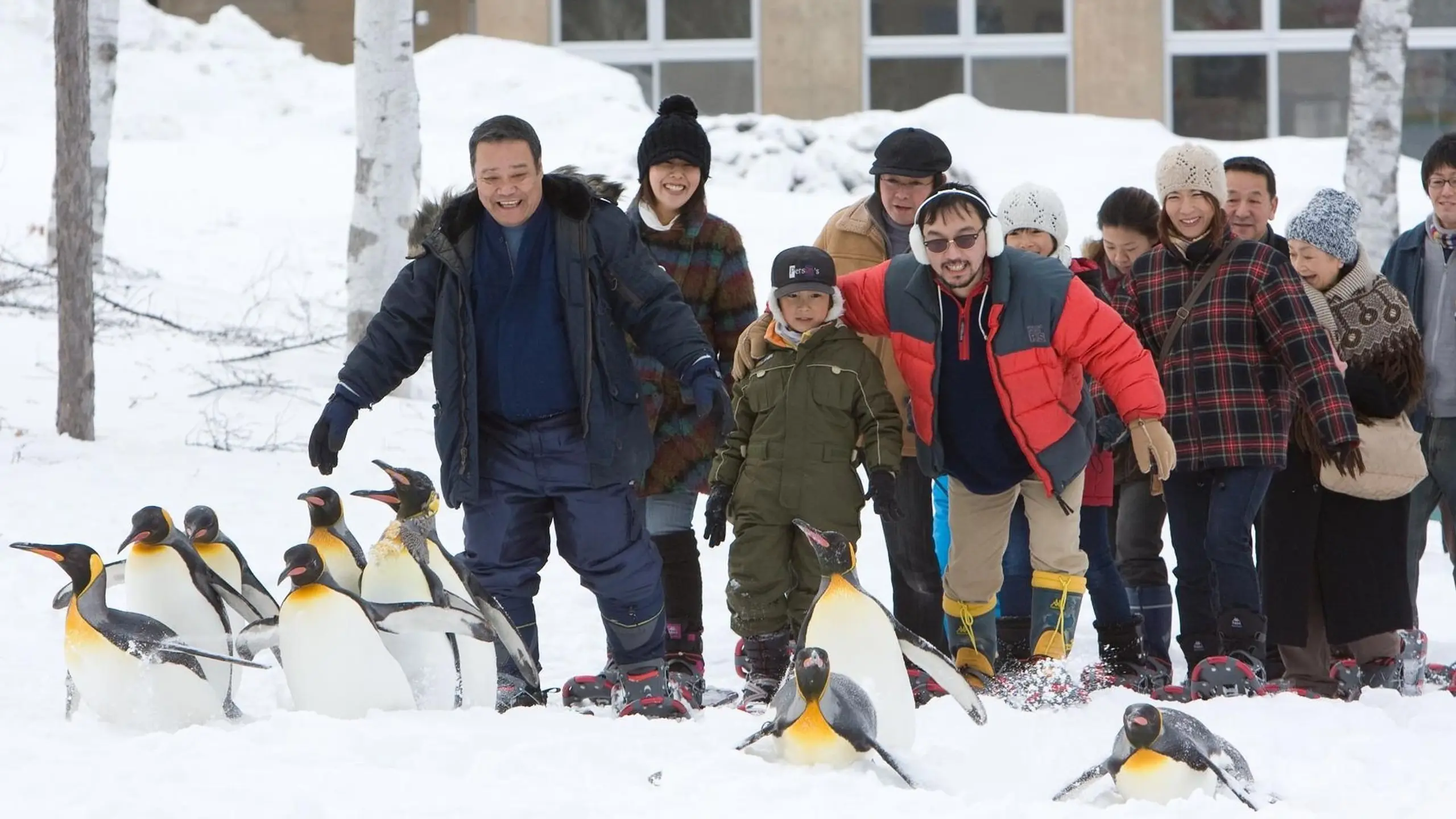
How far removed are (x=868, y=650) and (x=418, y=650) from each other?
1316 millimetres

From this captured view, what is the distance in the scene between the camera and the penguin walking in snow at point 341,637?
4.51 m

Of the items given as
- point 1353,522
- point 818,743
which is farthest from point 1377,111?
point 818,743

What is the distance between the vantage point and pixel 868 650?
4.52 meters

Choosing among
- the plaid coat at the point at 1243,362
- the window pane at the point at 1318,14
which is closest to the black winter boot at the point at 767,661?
the plaid coat at the point at 1243,362

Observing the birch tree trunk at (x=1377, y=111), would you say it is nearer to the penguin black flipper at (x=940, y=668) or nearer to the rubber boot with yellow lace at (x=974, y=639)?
the rubber boot with yellow lace at (x=974, y=639)

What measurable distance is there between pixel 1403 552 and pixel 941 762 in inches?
93.2

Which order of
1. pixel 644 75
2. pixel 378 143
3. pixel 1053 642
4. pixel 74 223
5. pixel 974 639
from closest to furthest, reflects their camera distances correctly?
pixel 1053 642
pixel 974 639
pixel 74 223
pixel 378 143
pixel 644 75

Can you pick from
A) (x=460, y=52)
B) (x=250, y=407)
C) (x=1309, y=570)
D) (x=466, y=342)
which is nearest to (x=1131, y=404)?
(x=1309, y=570)

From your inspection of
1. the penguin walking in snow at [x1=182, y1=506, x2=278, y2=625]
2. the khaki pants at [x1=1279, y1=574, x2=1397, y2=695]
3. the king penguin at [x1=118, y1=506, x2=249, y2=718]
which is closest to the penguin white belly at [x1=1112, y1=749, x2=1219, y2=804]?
the khaki pants at [x1=1279, y1=574, x2=1397, y2=695]

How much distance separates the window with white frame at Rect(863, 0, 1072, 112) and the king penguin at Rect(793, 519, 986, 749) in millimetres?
16459

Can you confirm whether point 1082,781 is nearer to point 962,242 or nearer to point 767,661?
point 767,661

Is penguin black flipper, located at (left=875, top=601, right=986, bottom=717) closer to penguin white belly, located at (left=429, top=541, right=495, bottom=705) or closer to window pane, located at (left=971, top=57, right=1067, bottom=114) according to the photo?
penguin white belly, located at (left=429, top=541, right=495, bottom=705)

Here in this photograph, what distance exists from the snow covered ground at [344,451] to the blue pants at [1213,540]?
0.54 meters

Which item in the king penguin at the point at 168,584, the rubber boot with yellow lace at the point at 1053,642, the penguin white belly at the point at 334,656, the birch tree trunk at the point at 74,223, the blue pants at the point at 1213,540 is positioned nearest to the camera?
the penguin white belly at the point at 334,656
